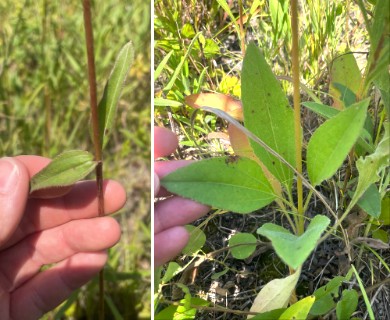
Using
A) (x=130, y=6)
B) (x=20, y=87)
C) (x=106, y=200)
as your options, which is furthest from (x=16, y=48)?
(x=106, y=200)

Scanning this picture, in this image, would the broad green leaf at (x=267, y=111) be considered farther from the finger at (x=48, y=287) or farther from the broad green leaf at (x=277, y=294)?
the finger at (x=48, y=287)

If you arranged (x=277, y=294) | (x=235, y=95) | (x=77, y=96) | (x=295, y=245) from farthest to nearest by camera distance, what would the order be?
(x=77, y=96), (x=235, y=95), (x=277, y=294), (x=295, y=245)

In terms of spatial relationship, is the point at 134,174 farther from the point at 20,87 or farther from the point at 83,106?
the point at 20,87

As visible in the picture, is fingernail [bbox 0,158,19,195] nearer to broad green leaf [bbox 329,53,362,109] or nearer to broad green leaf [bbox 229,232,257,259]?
broad green leaf [bbox 229,232,257,259]

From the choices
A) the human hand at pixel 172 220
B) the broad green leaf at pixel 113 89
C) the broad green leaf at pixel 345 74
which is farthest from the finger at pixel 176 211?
the broad green leaf at pixel 345 74

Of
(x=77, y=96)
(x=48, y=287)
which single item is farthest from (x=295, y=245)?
(x=77, y=96)

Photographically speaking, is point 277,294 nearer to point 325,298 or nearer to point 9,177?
point 325,298
